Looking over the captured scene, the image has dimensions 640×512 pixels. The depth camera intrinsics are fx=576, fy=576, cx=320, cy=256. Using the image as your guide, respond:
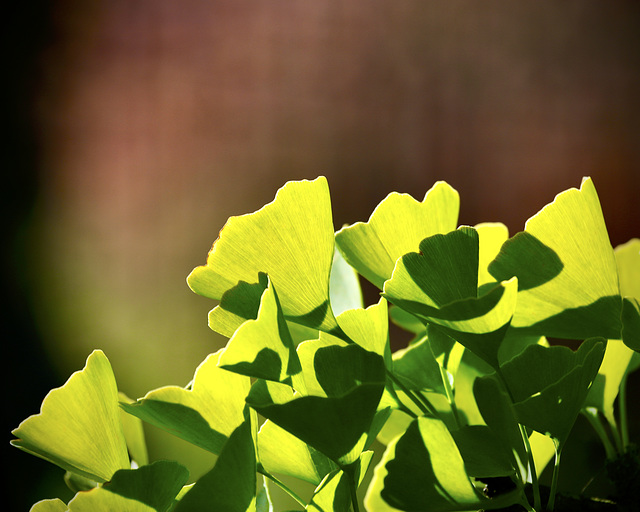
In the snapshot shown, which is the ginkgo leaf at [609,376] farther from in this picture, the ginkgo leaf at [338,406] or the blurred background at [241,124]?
the blurred background at [241,124]

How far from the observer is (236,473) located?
7 cm

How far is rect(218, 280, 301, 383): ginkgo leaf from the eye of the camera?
7 cm

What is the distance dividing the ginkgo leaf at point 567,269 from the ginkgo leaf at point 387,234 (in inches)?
0.5

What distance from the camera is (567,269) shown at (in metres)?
0.09

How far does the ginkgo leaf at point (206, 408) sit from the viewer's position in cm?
8

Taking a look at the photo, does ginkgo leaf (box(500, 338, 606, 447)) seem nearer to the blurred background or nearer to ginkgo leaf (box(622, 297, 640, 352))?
ginkgo leaf (box(622, 297, 640, 352))

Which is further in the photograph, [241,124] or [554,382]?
[241,124]

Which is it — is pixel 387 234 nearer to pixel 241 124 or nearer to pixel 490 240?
pixel 490 240

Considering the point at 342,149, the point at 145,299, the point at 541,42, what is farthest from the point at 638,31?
the point at 145,299

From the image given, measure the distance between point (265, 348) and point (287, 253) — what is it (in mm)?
15

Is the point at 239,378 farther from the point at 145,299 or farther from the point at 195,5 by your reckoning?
the point at 195,5

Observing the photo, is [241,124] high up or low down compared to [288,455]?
up

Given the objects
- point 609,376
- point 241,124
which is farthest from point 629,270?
point 241,124

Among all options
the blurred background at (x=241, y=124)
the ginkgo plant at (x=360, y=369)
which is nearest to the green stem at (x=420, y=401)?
the ginkgo plant at (x=360, y=369)
